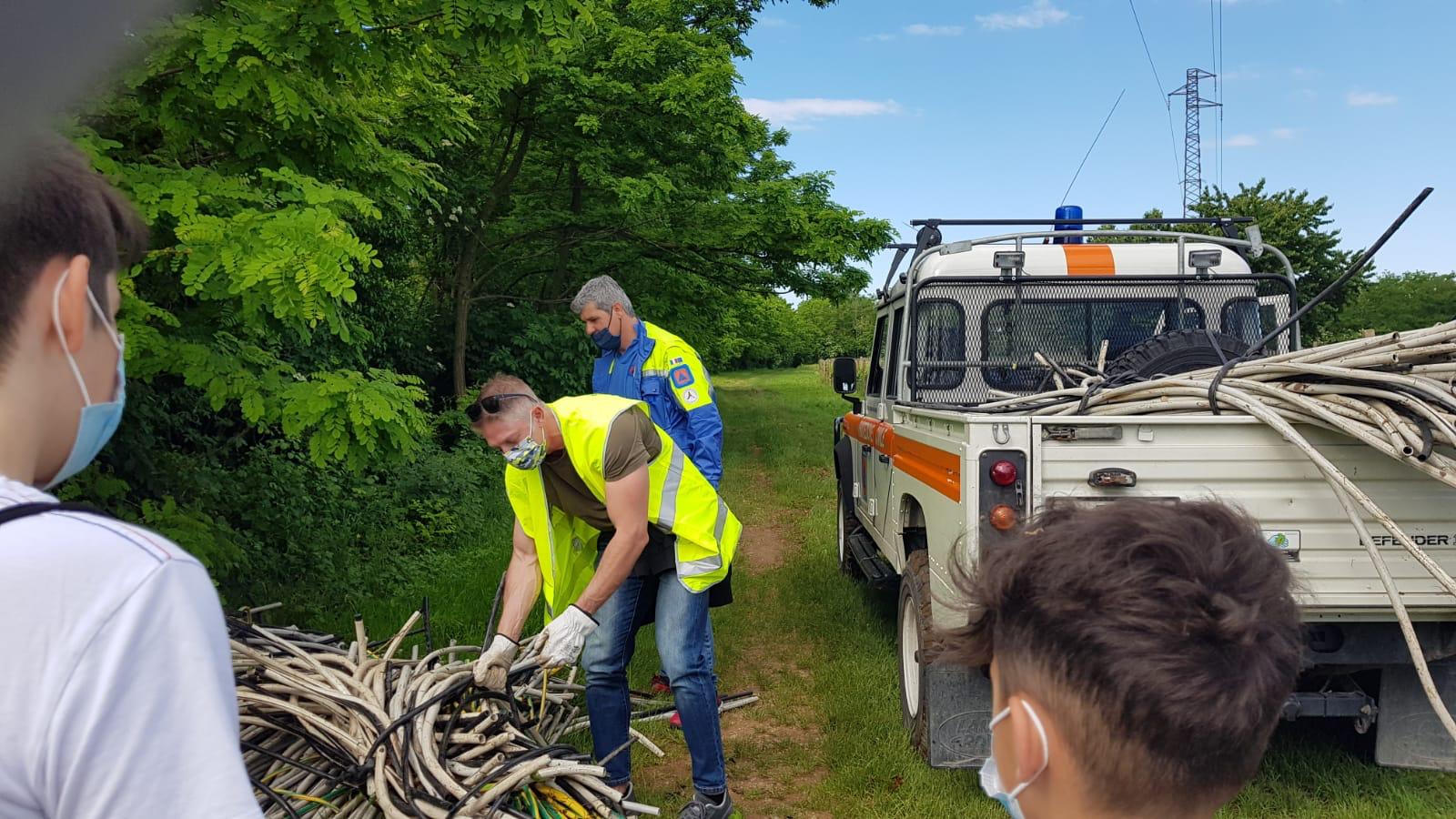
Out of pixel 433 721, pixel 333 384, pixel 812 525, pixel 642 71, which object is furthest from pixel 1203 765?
pixel 642 71

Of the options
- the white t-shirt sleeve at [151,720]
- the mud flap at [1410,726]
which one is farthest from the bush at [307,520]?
the mud flap at [1410,726]

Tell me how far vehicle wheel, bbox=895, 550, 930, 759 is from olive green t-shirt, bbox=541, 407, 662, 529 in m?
1.50

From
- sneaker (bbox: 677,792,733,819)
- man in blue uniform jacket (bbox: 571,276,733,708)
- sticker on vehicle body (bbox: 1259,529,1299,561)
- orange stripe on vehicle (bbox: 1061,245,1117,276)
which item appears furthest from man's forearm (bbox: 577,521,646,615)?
orange stripe on vehicle (bbox: 1061,245,1117,276)

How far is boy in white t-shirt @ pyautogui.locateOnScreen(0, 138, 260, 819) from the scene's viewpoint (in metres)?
0.85

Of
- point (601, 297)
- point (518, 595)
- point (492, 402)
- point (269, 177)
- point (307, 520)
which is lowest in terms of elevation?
point (307, 520)

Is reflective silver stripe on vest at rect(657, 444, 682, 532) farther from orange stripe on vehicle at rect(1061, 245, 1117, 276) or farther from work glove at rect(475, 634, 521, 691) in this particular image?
orange stripe on vehicle at rect(1061, 245, 1117, 276)

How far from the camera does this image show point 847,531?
7.91 m

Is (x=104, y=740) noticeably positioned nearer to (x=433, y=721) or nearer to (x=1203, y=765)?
(x=1203, y=765)

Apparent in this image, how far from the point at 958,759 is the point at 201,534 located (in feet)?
11.1

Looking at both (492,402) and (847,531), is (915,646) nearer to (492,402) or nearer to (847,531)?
(492,402)

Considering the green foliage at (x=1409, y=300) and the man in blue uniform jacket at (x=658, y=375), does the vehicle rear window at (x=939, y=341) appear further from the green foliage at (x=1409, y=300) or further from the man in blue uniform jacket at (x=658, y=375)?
the green foliage at (x=1409, y=300)

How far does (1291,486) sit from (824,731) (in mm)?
2545

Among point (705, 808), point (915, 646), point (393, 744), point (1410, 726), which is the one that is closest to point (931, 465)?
point (915, 646)

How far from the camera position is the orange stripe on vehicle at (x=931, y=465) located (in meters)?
3.92
